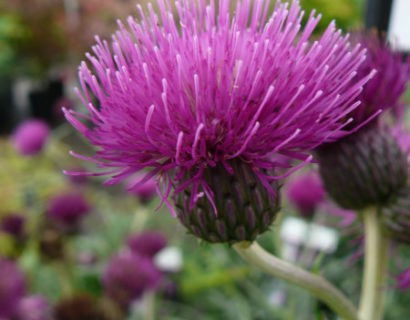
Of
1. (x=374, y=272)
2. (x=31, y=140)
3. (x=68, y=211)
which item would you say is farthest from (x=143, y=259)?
(x=31, y=140)

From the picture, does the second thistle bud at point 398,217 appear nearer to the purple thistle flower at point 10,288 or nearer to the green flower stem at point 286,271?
the green flower stem at point 286,271

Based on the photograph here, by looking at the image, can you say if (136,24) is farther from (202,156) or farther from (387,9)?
(387,9)

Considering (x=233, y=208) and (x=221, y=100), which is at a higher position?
(x=221, y=100)

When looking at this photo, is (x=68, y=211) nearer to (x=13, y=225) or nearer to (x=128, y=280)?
(x=13, y=225)

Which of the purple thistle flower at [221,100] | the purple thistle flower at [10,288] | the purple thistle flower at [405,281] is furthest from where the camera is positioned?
the purple thistle flower at [10,288]

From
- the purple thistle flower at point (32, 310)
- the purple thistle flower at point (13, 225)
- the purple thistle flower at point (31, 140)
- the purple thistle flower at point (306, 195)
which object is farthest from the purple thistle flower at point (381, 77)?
the purple thistle flower at point (31, 140)

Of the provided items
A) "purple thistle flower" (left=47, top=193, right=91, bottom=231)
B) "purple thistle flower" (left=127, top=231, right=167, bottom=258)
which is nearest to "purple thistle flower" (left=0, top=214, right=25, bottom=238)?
"purple thistle flower" (left=47, top=193, right=91, bottom=231)

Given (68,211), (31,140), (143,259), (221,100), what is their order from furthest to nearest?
1. (31,140)
2. (68,211)
3. (143,259)
4. (221,100)
